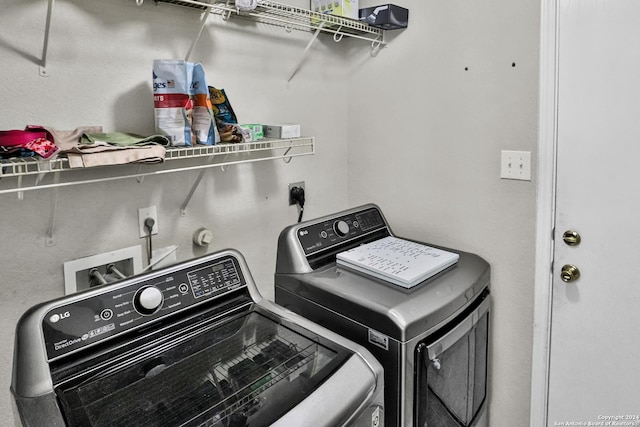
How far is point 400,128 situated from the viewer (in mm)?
1895

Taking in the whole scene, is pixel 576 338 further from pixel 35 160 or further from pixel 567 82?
pixel 35 160

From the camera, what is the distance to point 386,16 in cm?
172

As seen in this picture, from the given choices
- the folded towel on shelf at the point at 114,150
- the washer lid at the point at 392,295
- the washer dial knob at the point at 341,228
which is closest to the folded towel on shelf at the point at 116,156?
the folded towel on shelf at the point at 114,150

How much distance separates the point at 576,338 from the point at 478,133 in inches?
33.0

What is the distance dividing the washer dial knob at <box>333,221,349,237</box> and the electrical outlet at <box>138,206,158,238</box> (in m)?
0.65

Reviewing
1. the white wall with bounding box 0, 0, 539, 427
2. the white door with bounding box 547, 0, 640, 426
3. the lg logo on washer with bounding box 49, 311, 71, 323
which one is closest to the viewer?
the lg logo on washer with bounding box 49, 311, 71, 323

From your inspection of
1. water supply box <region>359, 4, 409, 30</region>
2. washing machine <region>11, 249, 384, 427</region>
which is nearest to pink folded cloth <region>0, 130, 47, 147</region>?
washing machine <region>11, 249, 384, 427</region>

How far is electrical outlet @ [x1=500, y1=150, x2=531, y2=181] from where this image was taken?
1540 millimetres

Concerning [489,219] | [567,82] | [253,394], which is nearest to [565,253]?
[489,219]

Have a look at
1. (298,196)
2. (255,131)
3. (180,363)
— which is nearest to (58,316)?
(180,363)

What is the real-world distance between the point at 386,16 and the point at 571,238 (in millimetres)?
1116

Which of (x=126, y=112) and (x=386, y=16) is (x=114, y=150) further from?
(x=386, y=16)

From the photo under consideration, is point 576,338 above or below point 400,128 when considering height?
below

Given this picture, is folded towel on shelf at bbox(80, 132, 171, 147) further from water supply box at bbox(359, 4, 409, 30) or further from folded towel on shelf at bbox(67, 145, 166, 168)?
water supply box at bbox(359, 4, 409, 30)
